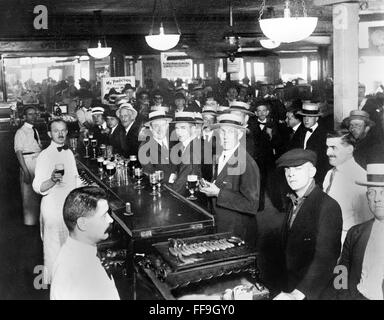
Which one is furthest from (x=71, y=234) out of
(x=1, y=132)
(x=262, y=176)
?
(x=1, y=132)

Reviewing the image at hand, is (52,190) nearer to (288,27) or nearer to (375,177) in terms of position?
(288,27)

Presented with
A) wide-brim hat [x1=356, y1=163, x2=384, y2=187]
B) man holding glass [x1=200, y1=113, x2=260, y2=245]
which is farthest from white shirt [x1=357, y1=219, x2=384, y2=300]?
man holding glass [x1=200, y1=113, x2=260, y2=245]

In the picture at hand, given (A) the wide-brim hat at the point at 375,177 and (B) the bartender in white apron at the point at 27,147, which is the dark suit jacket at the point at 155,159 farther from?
(A) the wide-brim hat at the point at 375,177

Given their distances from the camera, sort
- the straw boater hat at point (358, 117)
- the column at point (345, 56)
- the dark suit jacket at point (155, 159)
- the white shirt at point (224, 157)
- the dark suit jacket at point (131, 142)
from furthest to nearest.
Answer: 1. the dark suit jacket at point (131, 142)
2. the column at point (345, 56)
3. the dark suit jacket at point (155, 159)
4. the straw boater hat at point (358, 117)
5. the white shirt at point (224, 157)

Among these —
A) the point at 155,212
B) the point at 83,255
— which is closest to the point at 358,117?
the point at 155,212

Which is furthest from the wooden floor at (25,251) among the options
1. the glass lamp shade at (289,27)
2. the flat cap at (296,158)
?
the glass lamp shade at (289,27)

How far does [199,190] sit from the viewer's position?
3814 mm

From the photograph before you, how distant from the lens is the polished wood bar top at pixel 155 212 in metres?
3.29

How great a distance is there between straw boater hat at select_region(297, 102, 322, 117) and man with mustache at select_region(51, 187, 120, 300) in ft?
11.7

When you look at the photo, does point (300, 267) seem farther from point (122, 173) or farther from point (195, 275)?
point (122, 173)

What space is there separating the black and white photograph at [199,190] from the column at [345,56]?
1cm

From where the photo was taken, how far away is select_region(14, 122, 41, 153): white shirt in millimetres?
5773

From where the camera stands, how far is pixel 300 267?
275cm
